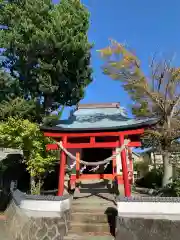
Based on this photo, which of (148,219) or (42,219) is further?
(42,219)

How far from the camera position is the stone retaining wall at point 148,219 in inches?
328

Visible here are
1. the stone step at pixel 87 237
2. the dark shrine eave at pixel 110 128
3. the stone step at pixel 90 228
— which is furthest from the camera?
the dark shrine eave at pixel 110 128

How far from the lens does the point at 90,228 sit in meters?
9.25

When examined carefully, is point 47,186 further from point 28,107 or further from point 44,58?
point 44,58

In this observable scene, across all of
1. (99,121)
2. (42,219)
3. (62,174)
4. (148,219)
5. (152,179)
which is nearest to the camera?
(148,219)

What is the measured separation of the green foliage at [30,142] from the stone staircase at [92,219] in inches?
106

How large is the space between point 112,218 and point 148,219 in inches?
67.5

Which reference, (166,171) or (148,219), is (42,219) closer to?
(148,219)

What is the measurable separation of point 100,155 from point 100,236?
7.53m

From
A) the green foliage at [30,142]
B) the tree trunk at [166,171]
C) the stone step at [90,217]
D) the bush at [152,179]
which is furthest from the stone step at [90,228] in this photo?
the bush at [152,179]

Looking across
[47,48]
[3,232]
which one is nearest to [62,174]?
[3,232]

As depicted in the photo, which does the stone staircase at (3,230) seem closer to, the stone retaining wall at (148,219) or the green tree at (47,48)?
the stone retaining wall at (148,219)

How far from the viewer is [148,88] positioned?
1280cm

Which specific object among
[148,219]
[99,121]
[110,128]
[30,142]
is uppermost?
[99,121]
